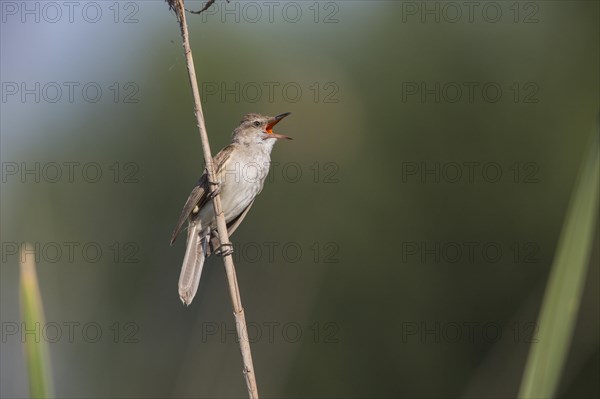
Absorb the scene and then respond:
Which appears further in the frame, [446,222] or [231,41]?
[231,41]

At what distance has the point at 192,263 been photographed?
15.1 feet

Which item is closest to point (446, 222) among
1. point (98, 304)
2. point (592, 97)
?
point (592, 97)

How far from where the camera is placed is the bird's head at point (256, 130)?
17.2ft

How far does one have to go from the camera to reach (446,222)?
10.7 m

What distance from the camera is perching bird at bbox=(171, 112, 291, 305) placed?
464 centimetres

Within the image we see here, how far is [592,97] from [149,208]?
7.16m

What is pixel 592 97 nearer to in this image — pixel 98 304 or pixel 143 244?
pixel 143 244
